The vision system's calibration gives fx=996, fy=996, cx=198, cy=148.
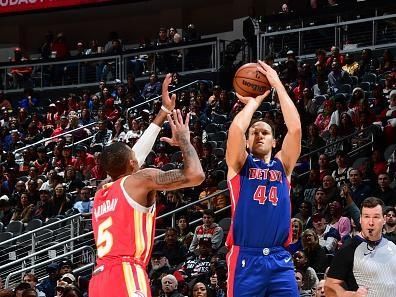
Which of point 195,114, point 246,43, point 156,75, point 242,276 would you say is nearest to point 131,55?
point 156,75

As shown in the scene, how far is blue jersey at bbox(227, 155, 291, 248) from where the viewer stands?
7.44 meters

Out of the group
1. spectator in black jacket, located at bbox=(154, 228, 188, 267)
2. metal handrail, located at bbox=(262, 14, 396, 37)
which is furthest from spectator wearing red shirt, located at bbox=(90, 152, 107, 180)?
spectator in black jacket, located at bbox=(154, 228, 188, 267)

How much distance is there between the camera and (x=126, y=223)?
6.73 metres

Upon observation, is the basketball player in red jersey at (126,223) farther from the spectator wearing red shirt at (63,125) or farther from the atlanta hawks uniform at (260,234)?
the spectator wearing red shirt at (63,125)

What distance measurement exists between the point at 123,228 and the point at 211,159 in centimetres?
1040

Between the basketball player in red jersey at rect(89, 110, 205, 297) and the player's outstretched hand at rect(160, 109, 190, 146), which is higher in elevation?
the player's outstretched hand at rect(160, 109, 190, 146)

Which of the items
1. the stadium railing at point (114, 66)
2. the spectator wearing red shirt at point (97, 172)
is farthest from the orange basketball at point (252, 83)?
the stadium railing at point (114, 66)

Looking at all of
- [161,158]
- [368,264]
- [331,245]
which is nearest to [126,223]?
[368,264]

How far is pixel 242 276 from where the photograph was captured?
7.41 m

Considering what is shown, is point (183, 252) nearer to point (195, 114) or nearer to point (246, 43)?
point (195, 114)

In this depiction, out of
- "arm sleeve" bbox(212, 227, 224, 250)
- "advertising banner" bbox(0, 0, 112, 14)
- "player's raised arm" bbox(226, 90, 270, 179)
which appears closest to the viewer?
"player's raised arm" bbox(226, 90, 270, 179)

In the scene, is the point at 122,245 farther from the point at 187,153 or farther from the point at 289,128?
the point at 289,128

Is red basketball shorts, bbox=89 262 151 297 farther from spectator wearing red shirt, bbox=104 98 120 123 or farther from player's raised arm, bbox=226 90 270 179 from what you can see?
spectator wearing red shirt, bbox=104 98 120 123

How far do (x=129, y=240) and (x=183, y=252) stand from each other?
25.5ft
